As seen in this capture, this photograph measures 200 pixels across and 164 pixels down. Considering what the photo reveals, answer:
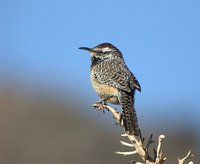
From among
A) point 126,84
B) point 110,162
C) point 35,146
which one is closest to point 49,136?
point 35,146

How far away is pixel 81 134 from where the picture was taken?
1766 centimetres

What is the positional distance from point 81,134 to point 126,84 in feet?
39.3

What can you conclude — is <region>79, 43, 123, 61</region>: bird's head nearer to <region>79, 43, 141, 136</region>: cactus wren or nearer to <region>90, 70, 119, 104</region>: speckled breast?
<region>79, 43, 141, 136</region>: cactus wren

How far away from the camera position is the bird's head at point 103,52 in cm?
646

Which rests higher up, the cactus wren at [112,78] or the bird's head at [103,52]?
the bird's head at [103,52]

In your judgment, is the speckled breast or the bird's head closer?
the speckled breast

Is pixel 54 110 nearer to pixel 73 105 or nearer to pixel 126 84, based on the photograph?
pixel 73 105

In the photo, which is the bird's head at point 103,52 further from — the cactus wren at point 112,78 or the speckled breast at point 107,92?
the speckled breast at point 107,92

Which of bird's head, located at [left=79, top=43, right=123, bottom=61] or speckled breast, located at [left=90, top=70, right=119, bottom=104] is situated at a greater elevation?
bird's head, located at [left=79, top=43, right=123, bottom=61]

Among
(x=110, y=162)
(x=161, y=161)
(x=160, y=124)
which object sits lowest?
(x=161, y=161)

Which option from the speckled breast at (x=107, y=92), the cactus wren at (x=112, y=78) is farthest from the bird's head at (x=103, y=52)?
the speckled breast at (x=107, y=92)

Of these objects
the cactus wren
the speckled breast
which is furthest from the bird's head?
the speckled breast

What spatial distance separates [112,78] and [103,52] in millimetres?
650

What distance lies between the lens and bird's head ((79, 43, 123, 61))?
21.2ft
